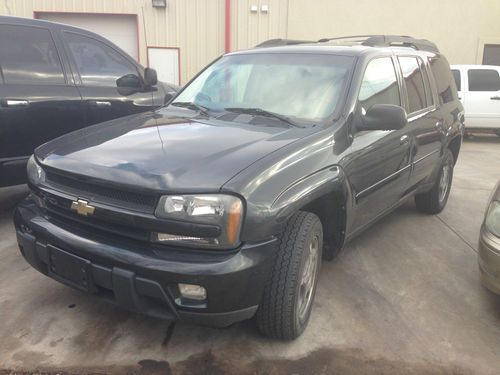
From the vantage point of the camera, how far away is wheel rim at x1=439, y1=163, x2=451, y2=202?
17.4 ft

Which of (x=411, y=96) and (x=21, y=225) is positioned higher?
(x=411, y=96)

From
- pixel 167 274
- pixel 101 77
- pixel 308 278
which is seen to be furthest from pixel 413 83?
pixel 167 274

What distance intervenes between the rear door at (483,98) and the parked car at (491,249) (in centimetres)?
923

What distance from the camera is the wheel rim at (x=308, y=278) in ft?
9.23

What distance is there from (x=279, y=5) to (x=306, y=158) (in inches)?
471

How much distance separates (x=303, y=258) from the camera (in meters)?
2.67

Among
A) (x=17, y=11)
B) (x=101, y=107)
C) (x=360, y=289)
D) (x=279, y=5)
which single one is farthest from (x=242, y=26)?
(x=360, y=289)

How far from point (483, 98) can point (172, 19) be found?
8.31 metres

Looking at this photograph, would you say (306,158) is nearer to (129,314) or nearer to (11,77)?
(129,314)

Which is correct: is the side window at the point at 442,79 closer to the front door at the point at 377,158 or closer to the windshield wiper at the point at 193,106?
the front door at the point at 377,158

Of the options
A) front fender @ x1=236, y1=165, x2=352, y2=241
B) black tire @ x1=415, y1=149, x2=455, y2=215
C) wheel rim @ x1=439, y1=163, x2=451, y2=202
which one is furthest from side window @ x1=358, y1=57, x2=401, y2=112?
wheel rim @ x1=439, y1=163, x2=451, y2=202

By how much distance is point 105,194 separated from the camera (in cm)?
250

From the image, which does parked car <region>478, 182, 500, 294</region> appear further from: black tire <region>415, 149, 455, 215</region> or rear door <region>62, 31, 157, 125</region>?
rear door <region>62, 31, 157, 125</region>

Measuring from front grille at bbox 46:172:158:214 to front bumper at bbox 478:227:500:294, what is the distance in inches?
84.0
